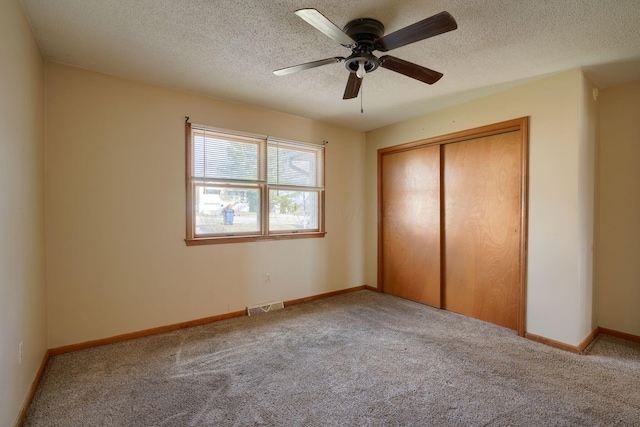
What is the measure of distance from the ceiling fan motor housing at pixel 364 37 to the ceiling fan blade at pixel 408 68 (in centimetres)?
7

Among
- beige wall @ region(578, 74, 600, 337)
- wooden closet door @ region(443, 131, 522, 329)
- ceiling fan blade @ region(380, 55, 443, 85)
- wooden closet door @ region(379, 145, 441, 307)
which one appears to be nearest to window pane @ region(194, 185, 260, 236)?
wooden closet door @ region(379, 145, 441, 307)

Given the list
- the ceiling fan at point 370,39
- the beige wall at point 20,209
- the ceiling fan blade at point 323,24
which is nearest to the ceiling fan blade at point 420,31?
the ceiling fan at point 370,39

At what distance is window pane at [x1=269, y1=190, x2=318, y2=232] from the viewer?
3664 millimetres

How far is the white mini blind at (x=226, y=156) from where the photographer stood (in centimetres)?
310

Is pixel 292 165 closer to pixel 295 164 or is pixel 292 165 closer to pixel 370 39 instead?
pixel 295 164

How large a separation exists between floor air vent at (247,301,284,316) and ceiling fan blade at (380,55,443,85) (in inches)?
112

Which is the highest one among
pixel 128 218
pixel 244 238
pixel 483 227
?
pixel 128 218

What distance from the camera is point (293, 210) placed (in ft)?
12.7

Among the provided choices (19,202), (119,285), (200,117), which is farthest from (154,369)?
(200,117)

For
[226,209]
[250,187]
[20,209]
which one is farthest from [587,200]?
[20,209]

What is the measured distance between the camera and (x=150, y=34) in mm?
2031

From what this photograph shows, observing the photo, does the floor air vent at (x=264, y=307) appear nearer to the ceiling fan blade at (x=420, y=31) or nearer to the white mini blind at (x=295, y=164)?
the white mini blind at (x=295, y=164)

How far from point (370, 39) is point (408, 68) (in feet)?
1.06

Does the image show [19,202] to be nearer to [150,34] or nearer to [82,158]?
[82,158]
